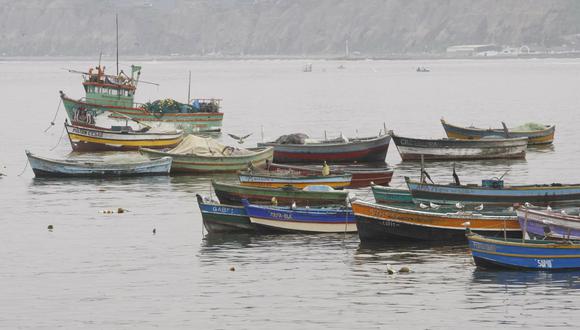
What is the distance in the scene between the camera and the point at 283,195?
150 ft

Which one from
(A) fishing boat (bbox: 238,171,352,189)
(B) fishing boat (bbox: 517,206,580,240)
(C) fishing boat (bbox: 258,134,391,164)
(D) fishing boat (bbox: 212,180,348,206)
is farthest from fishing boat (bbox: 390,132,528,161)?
(B) fishing boat (bbox: 517,206,580,240)

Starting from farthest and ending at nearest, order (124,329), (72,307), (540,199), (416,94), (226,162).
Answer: (416,94)
(226,162)
(540,199)
(72,307)
(124,329)

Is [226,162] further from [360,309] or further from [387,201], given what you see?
[360,309]

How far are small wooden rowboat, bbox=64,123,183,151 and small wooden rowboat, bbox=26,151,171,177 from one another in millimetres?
10176

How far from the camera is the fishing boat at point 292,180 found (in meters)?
50.5

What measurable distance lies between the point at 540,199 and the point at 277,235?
964 cm

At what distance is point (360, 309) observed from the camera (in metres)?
33.8

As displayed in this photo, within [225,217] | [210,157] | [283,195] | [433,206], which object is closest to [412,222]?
[433,206]

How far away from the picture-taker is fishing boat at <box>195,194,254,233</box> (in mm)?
44094

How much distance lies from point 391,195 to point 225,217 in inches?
260

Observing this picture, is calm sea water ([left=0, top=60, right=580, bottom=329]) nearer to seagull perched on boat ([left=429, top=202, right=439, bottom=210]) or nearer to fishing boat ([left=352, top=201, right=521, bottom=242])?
fishing boat ([left=352, top=201, right=521, bottom=242])

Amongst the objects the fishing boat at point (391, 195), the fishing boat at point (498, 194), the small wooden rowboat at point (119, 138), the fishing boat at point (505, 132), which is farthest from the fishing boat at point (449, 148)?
the fishing boat at point (498, 194)

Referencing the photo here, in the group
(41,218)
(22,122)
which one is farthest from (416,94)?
(41,218)

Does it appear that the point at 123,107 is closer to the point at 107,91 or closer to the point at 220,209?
the point at 107,91
